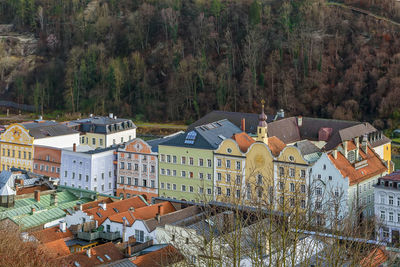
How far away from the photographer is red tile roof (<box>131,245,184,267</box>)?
30.4 m

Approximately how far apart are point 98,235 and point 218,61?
6537 cm

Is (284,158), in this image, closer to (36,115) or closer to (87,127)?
(87,127)

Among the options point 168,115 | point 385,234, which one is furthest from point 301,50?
point 385,234

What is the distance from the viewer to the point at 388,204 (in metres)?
42.6

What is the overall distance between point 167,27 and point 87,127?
4377cm

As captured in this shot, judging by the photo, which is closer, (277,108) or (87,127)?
(87,127)

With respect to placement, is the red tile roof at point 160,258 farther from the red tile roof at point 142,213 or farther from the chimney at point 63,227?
the chimney at point 63,227

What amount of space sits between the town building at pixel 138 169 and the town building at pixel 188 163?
0.74m

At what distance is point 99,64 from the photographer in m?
106

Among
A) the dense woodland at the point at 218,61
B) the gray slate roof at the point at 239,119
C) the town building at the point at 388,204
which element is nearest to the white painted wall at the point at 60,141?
the gray slate roof at the point at 239,119

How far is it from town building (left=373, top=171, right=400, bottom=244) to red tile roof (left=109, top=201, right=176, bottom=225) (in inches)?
503

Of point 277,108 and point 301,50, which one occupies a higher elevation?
point 301,50

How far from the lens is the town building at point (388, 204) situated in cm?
4222

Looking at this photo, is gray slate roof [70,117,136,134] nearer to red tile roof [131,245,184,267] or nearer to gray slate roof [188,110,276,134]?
gray slate roof [188,110,276,134]
